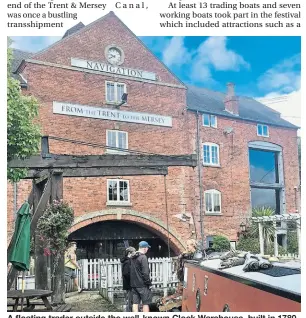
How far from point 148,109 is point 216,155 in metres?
2.48

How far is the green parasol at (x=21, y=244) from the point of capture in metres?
7.50

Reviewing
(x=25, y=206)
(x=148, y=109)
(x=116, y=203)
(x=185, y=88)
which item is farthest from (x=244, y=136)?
(x=25, y=206)

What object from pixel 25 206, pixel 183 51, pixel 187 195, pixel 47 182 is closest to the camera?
pixel 25 206

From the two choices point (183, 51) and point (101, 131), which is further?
point (101, 131)

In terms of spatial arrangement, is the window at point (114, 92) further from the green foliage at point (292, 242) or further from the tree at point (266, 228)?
the green foliage at point (292, 242)

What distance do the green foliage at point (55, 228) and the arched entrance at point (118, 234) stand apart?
4.00m

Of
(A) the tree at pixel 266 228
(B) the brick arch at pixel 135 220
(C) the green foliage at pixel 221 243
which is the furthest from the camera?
(C) the green foliage at pixel 221 243

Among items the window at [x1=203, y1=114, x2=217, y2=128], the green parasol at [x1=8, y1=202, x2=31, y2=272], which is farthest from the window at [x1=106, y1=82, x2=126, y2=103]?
the green parasol at [x1=8, y1=202, x2=31, y2=272]

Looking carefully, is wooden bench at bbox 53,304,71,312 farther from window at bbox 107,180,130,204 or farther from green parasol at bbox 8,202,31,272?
window at bbox 107,180,130,204

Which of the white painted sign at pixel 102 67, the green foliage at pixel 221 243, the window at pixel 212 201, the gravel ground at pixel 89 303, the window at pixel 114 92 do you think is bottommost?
the gravel ground at pixel 89 303

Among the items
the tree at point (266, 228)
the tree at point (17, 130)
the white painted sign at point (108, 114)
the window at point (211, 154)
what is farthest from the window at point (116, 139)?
the tree at point (266, 228)

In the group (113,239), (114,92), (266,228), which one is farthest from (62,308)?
(113,239)

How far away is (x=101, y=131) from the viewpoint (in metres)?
11.4

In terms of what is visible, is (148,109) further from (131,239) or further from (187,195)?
(131,239)
